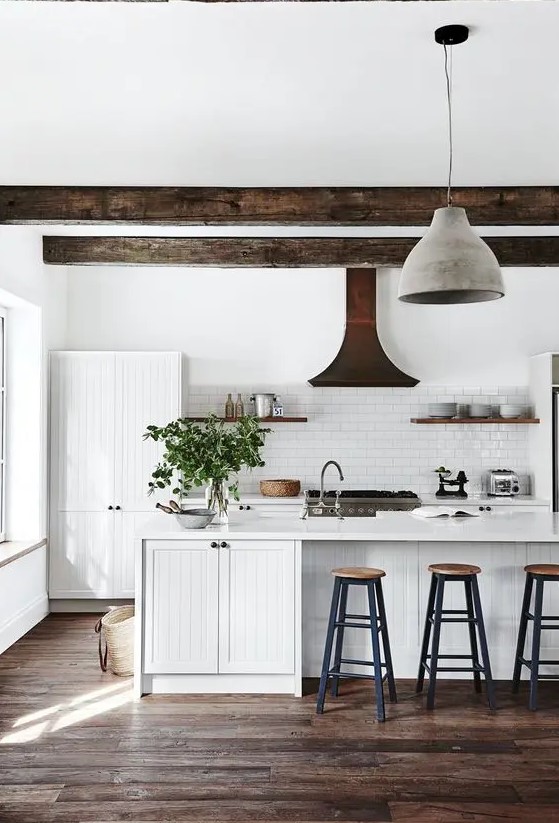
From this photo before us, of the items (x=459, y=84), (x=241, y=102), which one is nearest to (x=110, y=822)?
(x=241, y=102)

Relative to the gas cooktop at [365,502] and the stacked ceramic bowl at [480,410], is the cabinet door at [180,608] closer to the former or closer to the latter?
the gas cooktop at [365,502]

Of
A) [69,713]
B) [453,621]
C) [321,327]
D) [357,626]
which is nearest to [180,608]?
[69,713]

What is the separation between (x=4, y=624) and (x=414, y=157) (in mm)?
4097

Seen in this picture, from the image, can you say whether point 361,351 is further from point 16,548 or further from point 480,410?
point 16,548

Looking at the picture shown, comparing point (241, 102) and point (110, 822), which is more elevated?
point (241, 102)

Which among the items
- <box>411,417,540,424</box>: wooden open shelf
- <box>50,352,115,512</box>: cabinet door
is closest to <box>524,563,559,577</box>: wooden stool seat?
<box>411,417,540,424</box>: wooden open shelf

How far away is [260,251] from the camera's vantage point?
6555mm

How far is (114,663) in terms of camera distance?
4.93m

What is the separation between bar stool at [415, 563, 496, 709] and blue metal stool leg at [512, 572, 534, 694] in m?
0.20

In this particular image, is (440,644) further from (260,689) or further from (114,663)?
(114,663)

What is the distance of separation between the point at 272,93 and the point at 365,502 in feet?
12.9

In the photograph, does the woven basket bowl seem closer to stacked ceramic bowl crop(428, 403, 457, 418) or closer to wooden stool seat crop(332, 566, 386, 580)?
stacked ceramic bowl crop(428, 403, 457, 418)

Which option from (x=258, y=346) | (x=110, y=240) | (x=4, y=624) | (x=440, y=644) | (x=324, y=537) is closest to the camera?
(x=324, y=537)

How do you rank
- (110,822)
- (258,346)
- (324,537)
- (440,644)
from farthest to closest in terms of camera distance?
(258,346) → (440,644) → (324,537) → (110,822)
